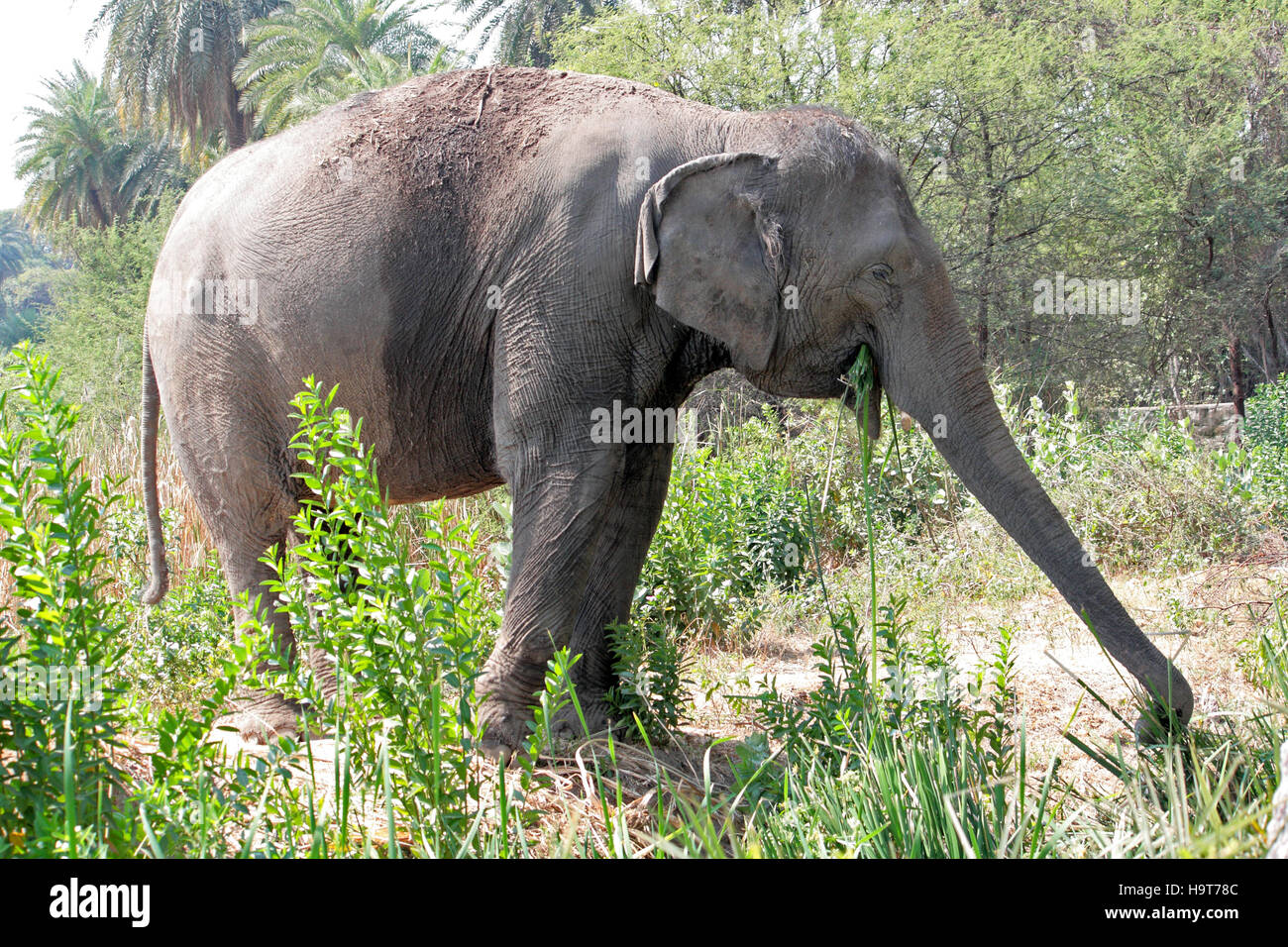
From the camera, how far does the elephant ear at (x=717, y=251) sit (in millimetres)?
4008

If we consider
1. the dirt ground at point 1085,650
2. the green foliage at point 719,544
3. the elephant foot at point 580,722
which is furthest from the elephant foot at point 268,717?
the green foliage at point 719,544

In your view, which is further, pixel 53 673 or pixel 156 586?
pixel 156 586

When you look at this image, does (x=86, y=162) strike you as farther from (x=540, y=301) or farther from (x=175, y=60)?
(x=540, y=301)

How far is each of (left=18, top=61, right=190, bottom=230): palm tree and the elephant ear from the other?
43512 millimetres

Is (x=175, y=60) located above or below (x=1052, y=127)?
above

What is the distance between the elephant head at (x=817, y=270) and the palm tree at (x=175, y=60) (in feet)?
101

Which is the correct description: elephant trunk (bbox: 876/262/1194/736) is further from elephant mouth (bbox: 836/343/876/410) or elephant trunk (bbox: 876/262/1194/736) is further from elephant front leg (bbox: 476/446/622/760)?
elephant front leg (bbox: 476/446/622/760)

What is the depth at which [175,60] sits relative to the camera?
31.1 m

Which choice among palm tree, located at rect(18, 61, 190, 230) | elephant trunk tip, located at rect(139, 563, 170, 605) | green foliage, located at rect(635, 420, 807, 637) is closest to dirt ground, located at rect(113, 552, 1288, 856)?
green foliage, located at rect(635, 420, 807, 637)

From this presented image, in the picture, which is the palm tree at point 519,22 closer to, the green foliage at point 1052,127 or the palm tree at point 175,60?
the palm tree at point 175,60

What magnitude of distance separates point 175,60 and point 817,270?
32744mm

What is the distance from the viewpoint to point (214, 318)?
4.59 metres

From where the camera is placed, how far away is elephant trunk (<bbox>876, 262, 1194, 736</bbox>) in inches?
132

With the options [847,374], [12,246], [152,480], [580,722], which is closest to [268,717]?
[152,480]
